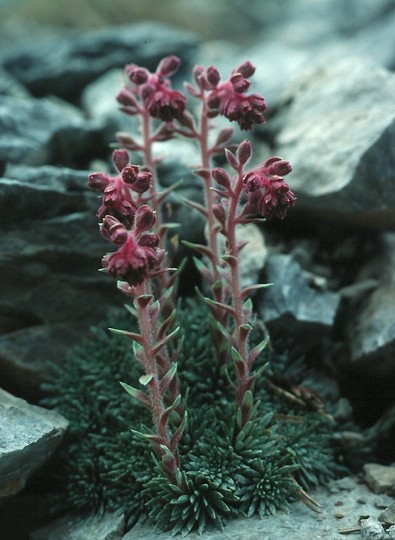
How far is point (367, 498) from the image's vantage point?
3.72 meters

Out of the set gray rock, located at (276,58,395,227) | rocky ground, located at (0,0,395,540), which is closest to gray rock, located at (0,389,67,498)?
rocky ground, located at (0,0,395,540)

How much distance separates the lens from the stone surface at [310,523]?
3316mm

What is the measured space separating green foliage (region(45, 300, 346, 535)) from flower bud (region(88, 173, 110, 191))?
101 cm

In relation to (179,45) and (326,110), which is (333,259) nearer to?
(326,110)

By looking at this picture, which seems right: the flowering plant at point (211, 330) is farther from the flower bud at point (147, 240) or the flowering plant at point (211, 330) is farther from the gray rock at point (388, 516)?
the gray rock at point (388, 516)

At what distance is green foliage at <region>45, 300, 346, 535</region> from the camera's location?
349 centimetres

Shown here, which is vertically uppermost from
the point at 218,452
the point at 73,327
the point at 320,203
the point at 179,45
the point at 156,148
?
the point at 179,45

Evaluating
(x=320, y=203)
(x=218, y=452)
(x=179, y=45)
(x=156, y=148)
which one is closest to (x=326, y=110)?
(x=320, y=203)

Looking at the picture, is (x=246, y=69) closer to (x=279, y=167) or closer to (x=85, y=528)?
(x=279, y=167)

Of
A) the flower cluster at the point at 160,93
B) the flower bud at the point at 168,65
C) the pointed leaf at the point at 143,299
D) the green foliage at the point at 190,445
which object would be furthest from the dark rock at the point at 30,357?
the flower bud at the point at 168,65

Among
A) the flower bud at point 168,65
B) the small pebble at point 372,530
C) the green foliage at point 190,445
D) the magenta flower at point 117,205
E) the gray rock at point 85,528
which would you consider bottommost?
the small pebble at point 372,530

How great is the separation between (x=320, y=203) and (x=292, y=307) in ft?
2.95

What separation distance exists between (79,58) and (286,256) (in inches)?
142

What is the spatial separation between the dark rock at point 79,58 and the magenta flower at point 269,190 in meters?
4.06
